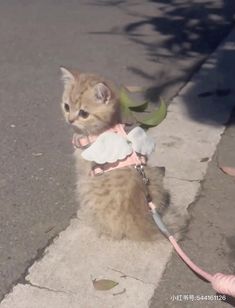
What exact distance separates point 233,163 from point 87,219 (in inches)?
62.3

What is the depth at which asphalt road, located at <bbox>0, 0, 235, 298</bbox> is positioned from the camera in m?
4.54

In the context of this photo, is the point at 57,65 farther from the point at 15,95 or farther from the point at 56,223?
the point at 56,223

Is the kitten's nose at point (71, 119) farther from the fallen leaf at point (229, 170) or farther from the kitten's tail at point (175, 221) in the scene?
the fallen leaf at point (229, 170)

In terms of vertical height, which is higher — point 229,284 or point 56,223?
point 229,284

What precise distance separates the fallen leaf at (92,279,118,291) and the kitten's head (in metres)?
0.96

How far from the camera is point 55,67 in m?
7.56

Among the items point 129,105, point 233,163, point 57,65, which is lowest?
point 57,65

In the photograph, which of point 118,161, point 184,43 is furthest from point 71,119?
point 184,43

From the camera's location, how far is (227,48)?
322 inches

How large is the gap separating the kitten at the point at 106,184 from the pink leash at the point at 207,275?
82mm

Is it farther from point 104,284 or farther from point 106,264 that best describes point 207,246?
point 104,284

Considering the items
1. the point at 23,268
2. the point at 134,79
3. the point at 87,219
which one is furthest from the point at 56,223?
the point at 134,79

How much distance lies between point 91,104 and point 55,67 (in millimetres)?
3507

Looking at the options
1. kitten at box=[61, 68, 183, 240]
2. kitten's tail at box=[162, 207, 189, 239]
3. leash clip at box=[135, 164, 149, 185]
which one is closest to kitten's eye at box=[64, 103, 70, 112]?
kitten at box=[61, 68, 183, 240]
